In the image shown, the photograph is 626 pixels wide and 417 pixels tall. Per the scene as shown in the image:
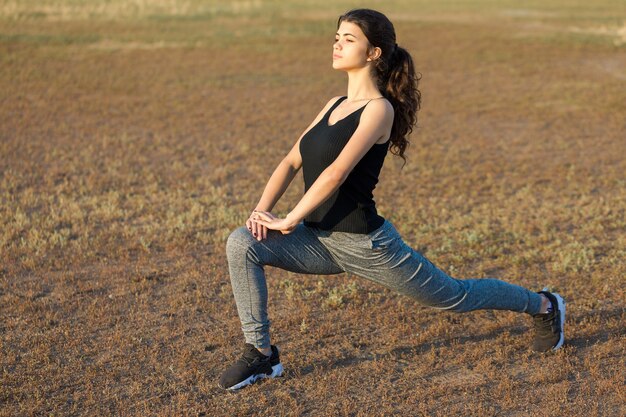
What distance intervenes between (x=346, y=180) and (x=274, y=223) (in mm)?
481

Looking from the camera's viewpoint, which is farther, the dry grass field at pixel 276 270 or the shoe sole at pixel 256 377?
the dry grass field at pixel 276 270

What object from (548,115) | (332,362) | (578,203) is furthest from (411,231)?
(548,115)

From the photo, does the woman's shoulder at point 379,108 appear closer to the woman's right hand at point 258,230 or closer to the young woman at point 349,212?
the young woman at point 349,212

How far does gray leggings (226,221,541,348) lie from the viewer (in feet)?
15.3

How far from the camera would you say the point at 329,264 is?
487cm

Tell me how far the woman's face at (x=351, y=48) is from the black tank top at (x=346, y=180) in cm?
27

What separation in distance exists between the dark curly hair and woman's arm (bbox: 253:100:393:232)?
0.47 ft

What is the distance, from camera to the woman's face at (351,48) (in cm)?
459

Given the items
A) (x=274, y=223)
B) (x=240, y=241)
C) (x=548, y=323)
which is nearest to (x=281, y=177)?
(x=274, y=223)

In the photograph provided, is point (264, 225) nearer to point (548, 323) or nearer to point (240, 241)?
point (240, 241)

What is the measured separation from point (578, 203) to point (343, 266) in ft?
18.3

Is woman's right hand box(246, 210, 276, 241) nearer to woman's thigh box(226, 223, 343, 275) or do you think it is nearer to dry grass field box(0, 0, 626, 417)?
woman's thigh box(226, 223, 343, 275)

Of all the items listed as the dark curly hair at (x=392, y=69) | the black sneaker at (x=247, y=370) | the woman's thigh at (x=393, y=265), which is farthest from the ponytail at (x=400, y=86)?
the black sneaker at (x=247, y=370)

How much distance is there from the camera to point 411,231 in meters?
8.54
